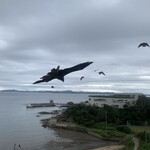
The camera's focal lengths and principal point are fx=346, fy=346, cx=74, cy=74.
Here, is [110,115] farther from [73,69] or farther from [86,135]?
[73,69]

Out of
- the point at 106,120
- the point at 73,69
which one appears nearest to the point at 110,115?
the point at 106,120

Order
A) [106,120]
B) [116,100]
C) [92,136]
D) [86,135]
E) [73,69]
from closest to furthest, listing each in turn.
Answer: [73,69] < [92,136] < [86,135] < [106,120] < [116,100]

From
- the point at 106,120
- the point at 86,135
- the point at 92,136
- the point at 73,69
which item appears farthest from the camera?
the point at 106,120

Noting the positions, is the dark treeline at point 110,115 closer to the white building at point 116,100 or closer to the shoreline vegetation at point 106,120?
the shoreline vegetation at point 106,120

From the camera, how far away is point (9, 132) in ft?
203

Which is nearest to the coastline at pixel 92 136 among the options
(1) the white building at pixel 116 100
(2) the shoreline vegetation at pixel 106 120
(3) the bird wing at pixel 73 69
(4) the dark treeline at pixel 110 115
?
(2) the shoreline vegetation at pixel 106 120

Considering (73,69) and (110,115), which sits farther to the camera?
(110,115)

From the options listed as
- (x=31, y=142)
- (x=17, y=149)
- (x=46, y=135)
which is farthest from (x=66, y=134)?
(x=17, y=149)

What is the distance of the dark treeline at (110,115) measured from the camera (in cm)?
6412

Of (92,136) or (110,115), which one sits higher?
(110,115)

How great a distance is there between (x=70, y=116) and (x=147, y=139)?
3039 centimetres

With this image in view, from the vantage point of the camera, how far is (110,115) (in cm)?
6588

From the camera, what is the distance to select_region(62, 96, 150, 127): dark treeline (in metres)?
64.1

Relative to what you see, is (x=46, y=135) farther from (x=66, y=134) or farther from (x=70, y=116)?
(x=70, y=116)
